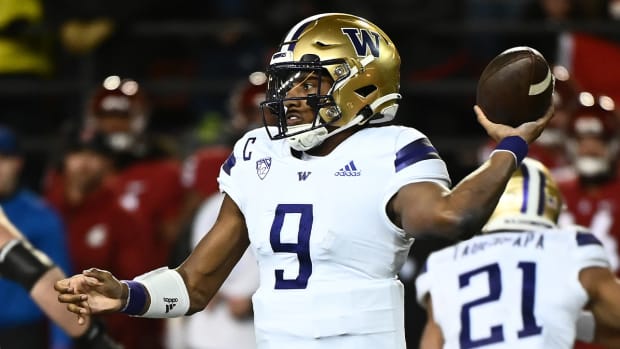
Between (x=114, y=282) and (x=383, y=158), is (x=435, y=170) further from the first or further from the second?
(x=114, y=282)

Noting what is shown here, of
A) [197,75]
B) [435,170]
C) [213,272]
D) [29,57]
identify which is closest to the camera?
[435,170]

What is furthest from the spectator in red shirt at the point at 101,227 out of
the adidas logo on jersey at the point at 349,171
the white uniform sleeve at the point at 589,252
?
the adidas logo on jersey at the point at 349,171

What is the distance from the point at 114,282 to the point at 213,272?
1.20 feet

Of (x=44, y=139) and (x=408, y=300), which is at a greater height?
(x=44, y=139)

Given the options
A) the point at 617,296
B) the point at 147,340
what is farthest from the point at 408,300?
the point at 617,296

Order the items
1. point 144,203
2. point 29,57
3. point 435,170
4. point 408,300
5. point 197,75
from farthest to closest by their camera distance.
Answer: point 197,75 < point 29,57 < point 144,203 < point 408,300 < point 435,170

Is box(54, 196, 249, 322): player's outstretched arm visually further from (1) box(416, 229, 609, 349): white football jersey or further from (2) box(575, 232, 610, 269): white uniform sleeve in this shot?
(2) box(575, 232, 610, 269): white uniform sleeve

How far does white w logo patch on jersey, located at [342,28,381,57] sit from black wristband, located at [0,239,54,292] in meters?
1.38

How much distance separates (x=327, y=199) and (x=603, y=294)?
1.21 meters

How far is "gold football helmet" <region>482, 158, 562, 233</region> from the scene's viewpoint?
4.91 meters

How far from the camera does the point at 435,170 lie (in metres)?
3.83

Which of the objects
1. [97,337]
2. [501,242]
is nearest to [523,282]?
[501,242]

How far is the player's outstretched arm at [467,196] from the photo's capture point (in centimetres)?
361

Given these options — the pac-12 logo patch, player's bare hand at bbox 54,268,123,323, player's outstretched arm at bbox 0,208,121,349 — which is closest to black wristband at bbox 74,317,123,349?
player's outstretched arm at bbox 0,208,121,349
